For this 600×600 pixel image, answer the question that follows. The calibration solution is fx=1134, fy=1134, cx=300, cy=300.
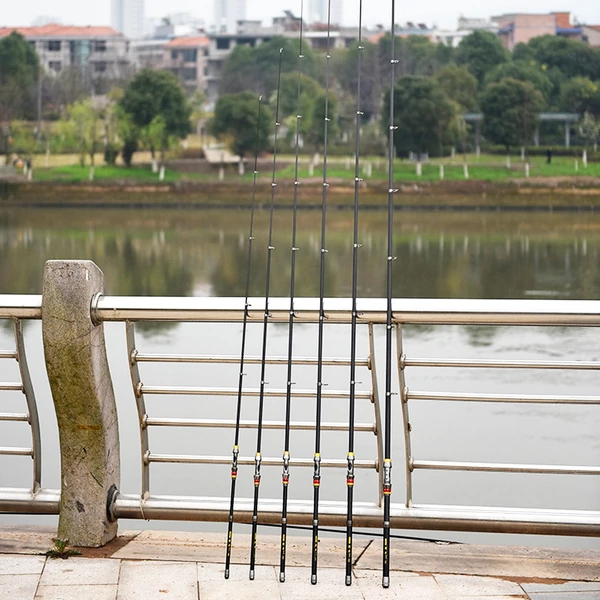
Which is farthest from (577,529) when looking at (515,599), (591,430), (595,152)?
(595,152)

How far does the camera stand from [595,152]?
5691 cm

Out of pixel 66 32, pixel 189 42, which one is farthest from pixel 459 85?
pixel 66 32

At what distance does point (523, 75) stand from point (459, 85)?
13.4 feet

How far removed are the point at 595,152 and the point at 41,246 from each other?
3414cm

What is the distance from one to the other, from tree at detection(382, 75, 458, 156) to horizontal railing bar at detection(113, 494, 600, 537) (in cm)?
5153

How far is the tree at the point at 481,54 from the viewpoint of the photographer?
2687 inches

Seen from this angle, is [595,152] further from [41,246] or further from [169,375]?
[169,375]

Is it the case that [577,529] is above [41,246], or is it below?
above

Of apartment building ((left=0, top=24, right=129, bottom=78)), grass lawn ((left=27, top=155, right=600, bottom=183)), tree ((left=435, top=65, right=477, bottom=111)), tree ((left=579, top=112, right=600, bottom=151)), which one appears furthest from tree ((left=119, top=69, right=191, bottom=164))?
apartment building ((left=0, top=24, right=129, bottom=78))

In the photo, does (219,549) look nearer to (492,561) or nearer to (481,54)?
(492,561)

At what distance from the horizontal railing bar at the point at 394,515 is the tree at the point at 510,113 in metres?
54.7

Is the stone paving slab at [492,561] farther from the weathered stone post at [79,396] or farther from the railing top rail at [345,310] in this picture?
the weathered stone post at [79,396]

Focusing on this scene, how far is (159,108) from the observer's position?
187 ft

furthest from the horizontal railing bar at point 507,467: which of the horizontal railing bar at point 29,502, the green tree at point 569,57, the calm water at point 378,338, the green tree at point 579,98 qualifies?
the green tree at point 569,57
